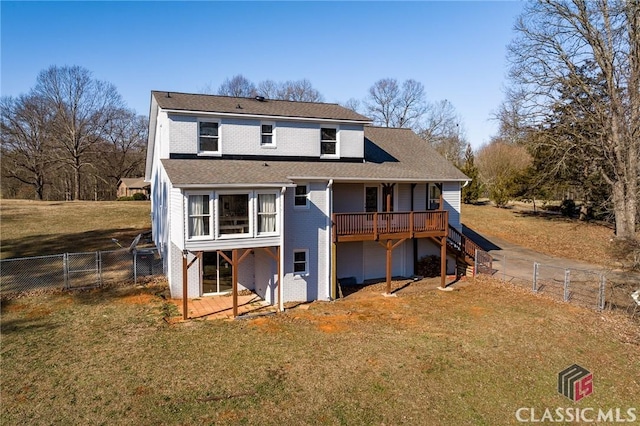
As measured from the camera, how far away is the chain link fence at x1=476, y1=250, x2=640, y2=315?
49.0ft

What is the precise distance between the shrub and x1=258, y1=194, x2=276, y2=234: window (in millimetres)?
9438

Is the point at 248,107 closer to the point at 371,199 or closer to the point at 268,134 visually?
the point at 268,134

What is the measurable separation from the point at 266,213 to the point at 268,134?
196 inches

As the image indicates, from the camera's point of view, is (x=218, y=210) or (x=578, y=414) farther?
(x=218, y=210)

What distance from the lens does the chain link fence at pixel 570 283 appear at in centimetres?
1494

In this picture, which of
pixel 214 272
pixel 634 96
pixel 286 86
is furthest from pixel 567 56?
pixel 286 86

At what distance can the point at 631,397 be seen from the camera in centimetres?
913

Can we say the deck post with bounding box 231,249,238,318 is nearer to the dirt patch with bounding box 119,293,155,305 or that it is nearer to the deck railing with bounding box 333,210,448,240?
the dirt patch with bounding box 119,293,155,305

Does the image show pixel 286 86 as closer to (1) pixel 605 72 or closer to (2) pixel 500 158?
(2) pixel 500 158

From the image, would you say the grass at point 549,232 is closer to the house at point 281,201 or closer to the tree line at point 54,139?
the house at point 281,201

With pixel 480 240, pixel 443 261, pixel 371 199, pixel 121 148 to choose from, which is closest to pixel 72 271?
pixel 371 199

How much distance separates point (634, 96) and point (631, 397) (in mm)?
22864

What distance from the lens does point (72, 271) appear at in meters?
16.8

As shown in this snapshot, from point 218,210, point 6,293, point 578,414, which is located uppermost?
point 218,210
